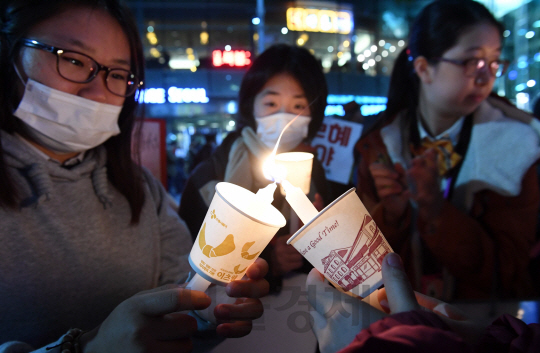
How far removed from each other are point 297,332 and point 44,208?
3.32 ft

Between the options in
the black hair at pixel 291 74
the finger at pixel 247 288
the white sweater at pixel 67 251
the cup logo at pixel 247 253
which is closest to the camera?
the cup logo at pixel 247 253

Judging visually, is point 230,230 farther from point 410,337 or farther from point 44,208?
point 44,208

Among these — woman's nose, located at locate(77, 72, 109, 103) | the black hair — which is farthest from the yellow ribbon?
woman's nose, located at locate(77, 72, 109, 103)

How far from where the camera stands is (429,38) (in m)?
1.57

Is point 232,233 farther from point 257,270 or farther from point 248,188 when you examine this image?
point 248,188

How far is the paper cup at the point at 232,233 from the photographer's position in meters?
0.65

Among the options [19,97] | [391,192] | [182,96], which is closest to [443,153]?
[391,192]

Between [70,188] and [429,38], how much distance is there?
1.90m

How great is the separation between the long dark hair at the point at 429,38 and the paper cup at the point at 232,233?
4.34 feet

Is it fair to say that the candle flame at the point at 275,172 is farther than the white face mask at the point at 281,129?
No

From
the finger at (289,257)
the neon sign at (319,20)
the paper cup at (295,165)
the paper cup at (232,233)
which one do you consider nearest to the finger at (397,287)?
the paper cup at (232,233)

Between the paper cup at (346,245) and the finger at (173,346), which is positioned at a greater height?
the paper cup at (346,245)

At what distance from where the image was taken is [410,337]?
0.44 meters

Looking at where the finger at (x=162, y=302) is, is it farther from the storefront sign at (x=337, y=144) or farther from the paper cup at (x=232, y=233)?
the storefront sign at (x=337, y=144)
